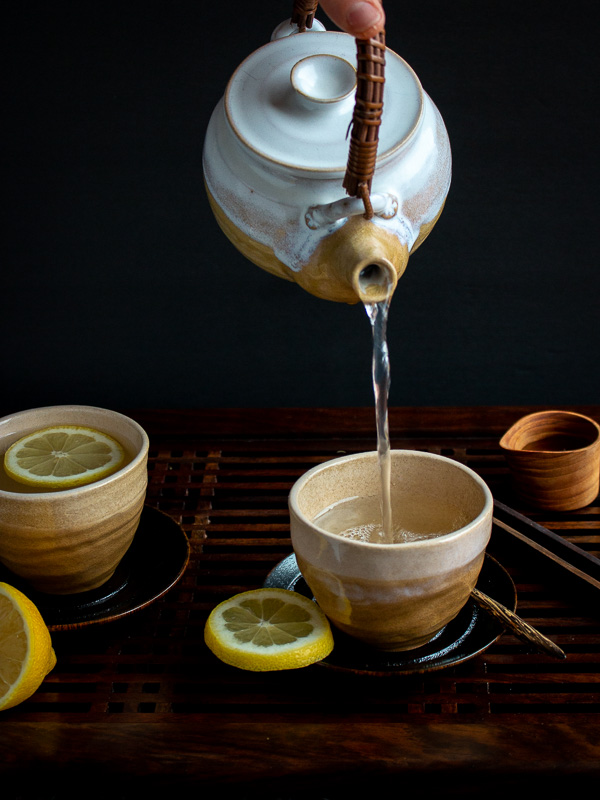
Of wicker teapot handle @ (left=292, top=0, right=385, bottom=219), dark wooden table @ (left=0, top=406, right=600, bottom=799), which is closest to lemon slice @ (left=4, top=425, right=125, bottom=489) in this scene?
dark wooden table @ (left=0, top=406, right=600, bottom=799)

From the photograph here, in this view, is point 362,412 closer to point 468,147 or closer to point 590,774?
point 468,147

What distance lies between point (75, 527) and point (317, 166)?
1.23ft

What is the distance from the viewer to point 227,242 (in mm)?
1280

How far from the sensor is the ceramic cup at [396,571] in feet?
2.19

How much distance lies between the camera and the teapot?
0.66 m

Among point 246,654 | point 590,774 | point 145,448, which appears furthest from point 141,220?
point 590,774

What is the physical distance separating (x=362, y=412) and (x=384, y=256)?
51cm

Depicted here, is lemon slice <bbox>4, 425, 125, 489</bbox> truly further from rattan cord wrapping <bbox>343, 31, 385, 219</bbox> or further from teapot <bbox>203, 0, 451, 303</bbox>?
rattan cord wrapping <bbox>343, 31, 385, 219</bbox>

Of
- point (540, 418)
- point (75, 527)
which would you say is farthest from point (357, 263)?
point (540, 418)

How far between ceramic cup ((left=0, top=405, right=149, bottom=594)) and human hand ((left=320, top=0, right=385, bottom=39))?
42 cm

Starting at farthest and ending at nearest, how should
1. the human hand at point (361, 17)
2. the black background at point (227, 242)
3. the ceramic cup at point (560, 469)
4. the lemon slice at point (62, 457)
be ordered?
the black background at point (227, 242), the ceramic cup at point (560, 469), the lemon slice at point (62, 457), the human hand at point (361, 17)

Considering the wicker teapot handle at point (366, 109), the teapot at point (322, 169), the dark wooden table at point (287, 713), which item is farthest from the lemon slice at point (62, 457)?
the wicker teapot handle at point (366, 109)

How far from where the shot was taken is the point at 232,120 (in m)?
0.68

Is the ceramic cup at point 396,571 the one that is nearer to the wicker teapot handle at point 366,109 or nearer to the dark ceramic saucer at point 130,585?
the dark ceramic saucer at point 130,585
